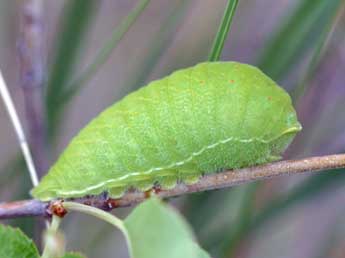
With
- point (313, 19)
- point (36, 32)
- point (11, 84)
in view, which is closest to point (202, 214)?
point (313, 19)

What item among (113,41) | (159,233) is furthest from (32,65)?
(159,233)

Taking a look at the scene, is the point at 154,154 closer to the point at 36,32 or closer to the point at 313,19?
the point at 36,32

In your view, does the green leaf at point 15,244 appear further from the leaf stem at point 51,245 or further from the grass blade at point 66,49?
the grass blade at point 66,49

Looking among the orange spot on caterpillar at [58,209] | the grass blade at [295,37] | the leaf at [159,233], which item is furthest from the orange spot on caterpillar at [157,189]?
the grass blade at [295,37]

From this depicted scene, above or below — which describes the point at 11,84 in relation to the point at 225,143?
below

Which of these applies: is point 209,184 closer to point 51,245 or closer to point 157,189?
point 157,189
